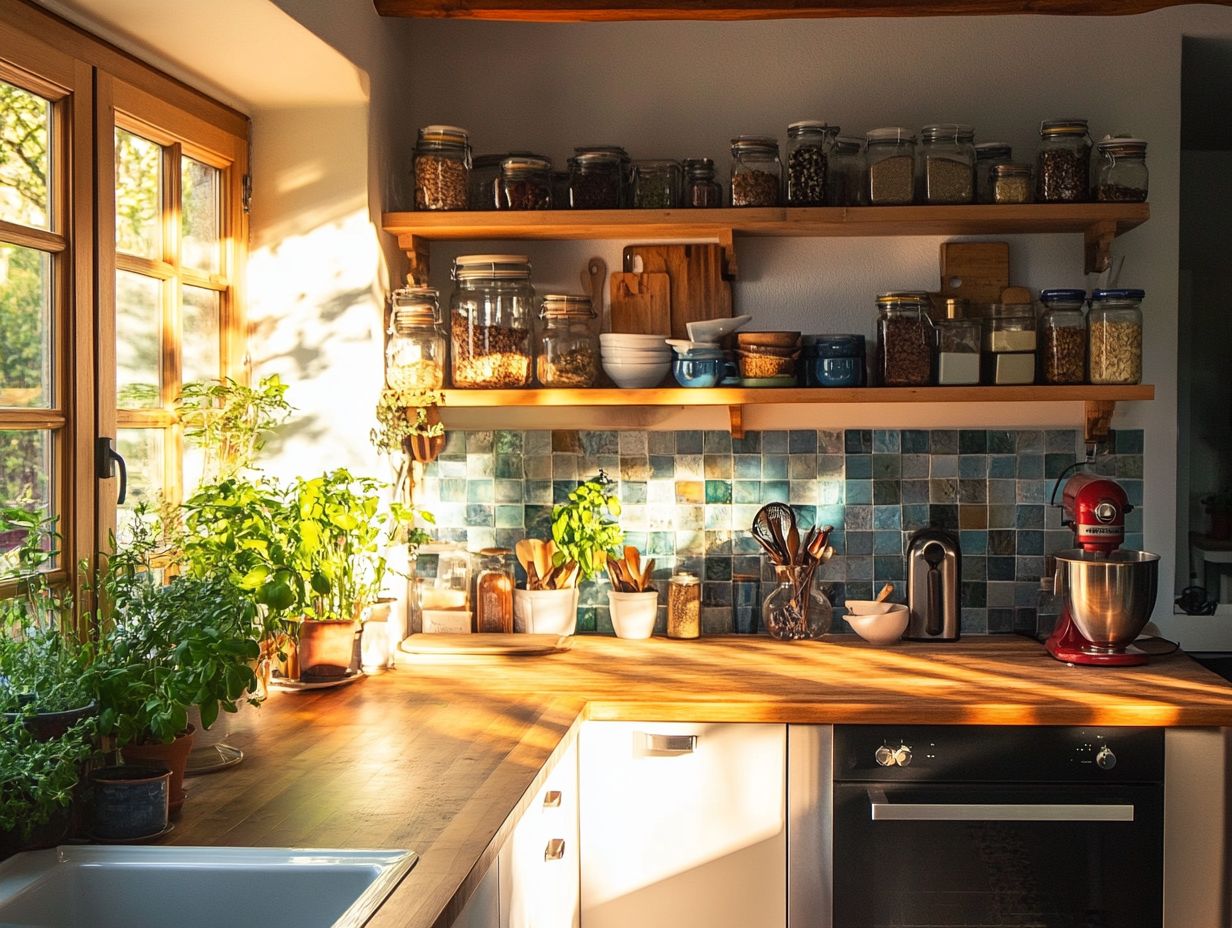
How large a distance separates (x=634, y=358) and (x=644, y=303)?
25cm

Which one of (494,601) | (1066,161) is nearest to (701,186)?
(1066,161)

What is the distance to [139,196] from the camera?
8.59 feet

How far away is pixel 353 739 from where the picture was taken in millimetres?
2408

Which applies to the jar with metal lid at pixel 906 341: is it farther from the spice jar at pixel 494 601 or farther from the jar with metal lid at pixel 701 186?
the spice jar at pixel 494 601

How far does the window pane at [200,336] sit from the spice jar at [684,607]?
1.16m

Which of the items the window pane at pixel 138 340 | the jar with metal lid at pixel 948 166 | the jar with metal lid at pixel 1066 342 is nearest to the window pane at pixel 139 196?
the window pane at pixel 138 340

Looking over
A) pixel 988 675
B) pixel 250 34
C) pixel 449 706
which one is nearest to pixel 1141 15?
pixel 988 675

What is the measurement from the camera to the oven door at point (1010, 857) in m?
2.60

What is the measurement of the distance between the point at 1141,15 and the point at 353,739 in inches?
97.1

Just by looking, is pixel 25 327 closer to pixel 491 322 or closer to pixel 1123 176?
pixel 491 322

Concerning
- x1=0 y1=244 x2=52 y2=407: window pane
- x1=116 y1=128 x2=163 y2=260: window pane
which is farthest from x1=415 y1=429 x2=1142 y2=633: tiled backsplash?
x1=0 y1=244 x2=52 y2=407: window pane

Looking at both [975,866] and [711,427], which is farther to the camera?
[711,427]

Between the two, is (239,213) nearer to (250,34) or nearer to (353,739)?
(250,34)

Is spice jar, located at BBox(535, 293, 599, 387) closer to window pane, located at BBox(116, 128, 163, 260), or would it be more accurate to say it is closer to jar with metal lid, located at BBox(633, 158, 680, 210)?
jar with metal lid, located at BBox(633, 158, 680, 210)
